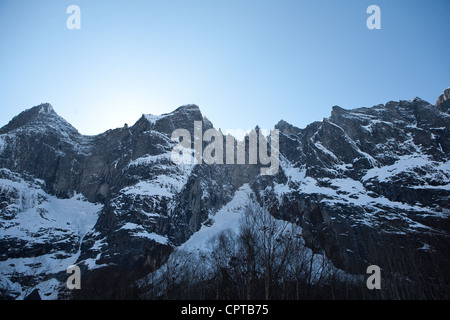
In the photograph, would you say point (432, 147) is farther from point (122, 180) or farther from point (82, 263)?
point (82, 263)

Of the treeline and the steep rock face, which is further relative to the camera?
the steep rock face

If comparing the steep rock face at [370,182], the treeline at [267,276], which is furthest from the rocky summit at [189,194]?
the treeline at [267,276]

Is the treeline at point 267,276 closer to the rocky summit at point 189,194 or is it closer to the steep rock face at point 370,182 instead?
the rocky summit at point 189,194

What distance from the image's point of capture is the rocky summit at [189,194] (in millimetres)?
79875

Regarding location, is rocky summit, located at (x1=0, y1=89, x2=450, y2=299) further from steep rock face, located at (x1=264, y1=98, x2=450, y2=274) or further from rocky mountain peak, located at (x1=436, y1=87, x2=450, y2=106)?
rocky mountain peak, located at (x1=436, y1=87, x2=450, y2=106)

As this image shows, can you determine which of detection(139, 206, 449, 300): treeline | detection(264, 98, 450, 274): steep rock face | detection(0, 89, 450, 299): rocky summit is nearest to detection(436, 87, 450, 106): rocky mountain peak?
detection(0, 89, 450, 299): rocky summit

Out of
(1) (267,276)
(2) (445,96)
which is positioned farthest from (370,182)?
(1) (267,276)

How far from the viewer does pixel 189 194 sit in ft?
367

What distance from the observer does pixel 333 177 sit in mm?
121000

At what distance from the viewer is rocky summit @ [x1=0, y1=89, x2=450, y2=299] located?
79.9m
